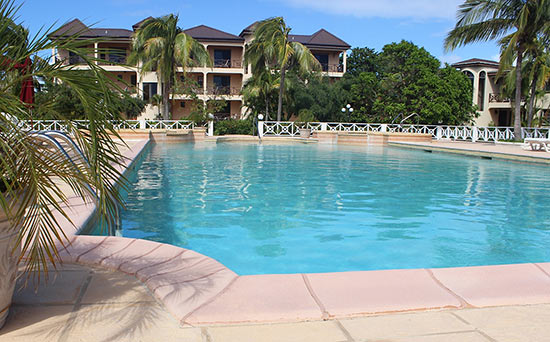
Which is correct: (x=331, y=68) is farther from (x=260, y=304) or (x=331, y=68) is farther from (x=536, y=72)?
(x=260, y=304)

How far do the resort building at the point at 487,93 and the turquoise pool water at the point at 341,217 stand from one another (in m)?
29.4

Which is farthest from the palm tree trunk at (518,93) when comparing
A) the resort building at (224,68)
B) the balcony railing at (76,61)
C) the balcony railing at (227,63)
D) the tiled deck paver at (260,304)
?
the balcony railing at (76,61)

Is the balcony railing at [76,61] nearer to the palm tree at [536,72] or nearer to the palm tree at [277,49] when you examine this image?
the palm tree at [277,49]

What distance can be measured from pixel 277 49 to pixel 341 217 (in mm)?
21058

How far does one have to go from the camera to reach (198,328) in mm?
2252

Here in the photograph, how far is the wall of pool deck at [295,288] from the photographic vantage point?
242cm

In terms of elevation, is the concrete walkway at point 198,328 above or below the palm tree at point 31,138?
below

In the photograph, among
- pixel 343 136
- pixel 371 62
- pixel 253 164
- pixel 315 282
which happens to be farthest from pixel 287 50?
pixel 315 282

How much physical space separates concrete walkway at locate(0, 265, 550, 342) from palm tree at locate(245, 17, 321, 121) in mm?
24350

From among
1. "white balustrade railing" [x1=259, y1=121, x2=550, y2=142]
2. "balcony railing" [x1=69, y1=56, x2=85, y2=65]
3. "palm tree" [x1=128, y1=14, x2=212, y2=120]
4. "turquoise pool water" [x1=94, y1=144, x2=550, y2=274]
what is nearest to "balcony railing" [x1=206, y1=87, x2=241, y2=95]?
"white balustrade railing" [x1=259, y1=121, x2=550, y2=142]

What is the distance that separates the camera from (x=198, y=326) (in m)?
2.27

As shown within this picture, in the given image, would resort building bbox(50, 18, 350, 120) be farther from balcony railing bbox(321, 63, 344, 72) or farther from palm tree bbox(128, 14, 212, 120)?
palm tree bbox(128, 14, 212, 120)

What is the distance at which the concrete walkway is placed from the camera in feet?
7.05

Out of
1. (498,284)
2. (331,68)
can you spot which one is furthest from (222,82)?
(498,284)
